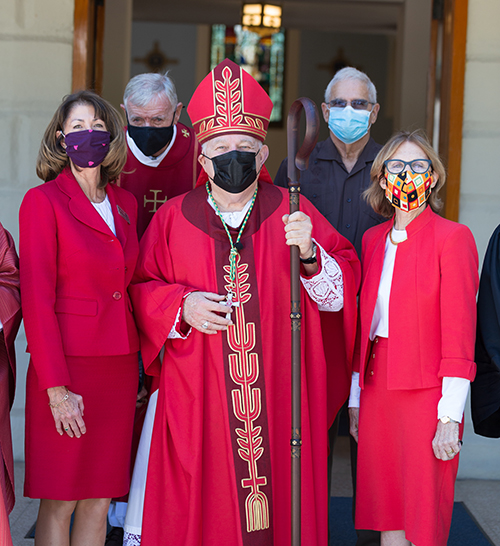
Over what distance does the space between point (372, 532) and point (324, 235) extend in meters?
1.36

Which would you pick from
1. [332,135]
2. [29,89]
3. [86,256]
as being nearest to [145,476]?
[86,256]

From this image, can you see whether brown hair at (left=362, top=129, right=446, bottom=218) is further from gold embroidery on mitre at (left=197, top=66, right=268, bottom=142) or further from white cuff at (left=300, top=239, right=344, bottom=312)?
gold embroidery on mitre at (left=197, top=66, right=268, bottom=142)

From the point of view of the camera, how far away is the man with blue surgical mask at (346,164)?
3.38 meters

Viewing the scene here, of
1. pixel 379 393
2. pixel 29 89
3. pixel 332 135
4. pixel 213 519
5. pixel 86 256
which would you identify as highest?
pixel 29 89


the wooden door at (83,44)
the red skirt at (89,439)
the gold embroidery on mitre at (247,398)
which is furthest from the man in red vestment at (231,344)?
the wooden door at (83,44)

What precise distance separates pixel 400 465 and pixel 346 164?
59.6 inches

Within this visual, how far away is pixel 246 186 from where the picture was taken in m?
2.75

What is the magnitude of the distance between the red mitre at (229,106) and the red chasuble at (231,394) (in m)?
0.30

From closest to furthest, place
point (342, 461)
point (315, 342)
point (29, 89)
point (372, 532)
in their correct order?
point (315, 342) < point (372, 532) < point (29, 89) < point (342, 461)

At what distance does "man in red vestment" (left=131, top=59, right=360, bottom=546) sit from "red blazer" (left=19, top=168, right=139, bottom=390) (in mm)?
147

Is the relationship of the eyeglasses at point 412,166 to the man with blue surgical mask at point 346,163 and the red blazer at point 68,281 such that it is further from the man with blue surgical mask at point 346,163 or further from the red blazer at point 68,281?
the red blazer at point 68,281

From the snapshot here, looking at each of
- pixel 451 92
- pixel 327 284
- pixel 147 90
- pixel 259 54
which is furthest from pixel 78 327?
pixel 259 54

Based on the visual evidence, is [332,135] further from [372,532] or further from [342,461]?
[342,461]

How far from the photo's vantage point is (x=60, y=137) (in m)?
2.74
